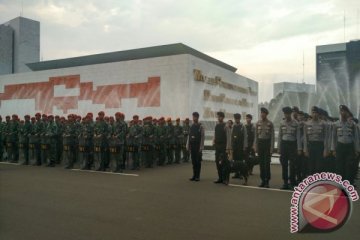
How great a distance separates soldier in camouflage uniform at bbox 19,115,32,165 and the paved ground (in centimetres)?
498

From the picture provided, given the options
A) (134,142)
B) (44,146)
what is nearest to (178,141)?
(134,142)

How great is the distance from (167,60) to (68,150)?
437 inches

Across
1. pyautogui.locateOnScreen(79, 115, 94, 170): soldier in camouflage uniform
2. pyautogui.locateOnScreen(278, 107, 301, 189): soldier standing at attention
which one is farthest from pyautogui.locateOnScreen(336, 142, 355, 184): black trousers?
pyautogui.locateOnScreen(79, 115, 94, 170): soldier in camouflage uniform

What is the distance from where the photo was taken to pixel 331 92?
61125 mm

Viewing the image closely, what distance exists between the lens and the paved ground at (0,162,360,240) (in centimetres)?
524

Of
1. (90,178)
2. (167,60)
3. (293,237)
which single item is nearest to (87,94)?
(167,60)

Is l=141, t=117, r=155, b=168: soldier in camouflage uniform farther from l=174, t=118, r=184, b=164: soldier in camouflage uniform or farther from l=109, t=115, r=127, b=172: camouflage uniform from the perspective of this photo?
l=174, t=118, r=184, b=164: soldier in camouflage uniform

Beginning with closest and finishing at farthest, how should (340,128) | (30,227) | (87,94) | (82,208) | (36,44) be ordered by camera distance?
(30,227), (82,208), (340,128), (87,94), (36,44)

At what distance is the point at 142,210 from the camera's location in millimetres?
6719

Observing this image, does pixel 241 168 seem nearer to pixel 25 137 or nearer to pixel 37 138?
pixel 37 138

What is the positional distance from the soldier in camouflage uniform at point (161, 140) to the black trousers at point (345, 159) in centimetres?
776

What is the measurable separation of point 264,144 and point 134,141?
5.74 m

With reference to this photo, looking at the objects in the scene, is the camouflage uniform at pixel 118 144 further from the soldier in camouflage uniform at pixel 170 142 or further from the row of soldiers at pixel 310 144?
the row of soldiers at pixel 310 144

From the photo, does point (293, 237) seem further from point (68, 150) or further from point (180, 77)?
point (180, 77)
